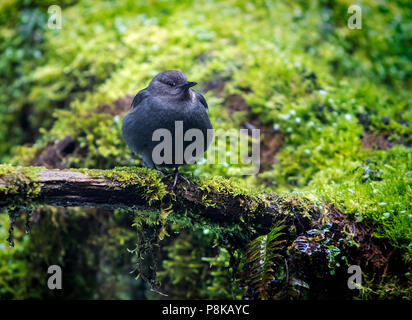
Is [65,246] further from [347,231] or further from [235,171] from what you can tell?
[347,231]

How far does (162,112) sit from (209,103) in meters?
1.93

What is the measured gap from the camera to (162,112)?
325cm

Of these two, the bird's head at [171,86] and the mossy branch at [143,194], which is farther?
the bird's head at [171,86]

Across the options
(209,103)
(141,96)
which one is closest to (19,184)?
(141,96)

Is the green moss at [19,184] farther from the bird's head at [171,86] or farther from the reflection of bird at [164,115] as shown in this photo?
the bird's head at [171,86]

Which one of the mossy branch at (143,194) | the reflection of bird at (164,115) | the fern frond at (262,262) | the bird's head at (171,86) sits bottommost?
the fern frond at (262,262)

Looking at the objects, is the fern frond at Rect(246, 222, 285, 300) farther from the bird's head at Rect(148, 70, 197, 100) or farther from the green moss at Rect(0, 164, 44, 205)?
the green moss at Rect(0, 164, 44, 205)

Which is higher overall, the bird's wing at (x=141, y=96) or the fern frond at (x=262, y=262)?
the bird's wing at (x=141, y=96)

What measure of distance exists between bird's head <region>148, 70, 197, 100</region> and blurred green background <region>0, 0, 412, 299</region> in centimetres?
118

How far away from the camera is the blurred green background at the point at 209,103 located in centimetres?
406

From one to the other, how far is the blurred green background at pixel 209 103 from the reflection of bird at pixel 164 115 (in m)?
1.00

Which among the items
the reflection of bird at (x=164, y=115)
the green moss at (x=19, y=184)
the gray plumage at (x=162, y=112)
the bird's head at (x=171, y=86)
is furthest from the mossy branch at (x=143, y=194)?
the bird's head at (x=171, y=86)

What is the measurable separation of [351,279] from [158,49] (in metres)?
4.52

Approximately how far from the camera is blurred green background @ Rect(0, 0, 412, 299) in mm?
4062
